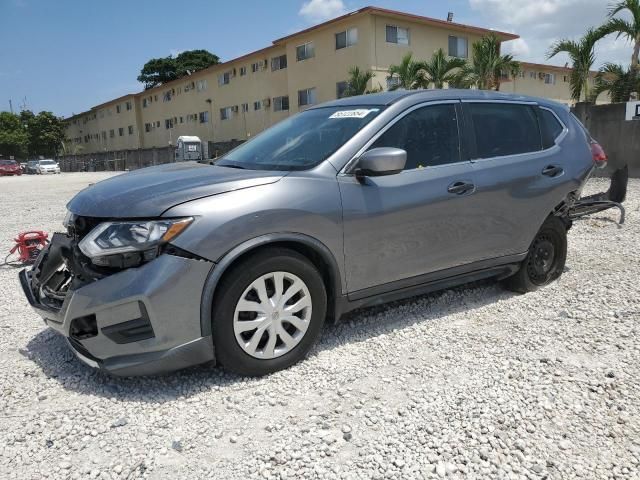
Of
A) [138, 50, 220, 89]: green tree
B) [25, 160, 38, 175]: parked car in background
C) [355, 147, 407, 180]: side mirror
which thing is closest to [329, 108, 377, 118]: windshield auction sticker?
[355, 147, 407, 180]: side mirror

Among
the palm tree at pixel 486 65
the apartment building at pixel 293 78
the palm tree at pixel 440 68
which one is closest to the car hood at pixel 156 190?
the palm tree at pixel 486 65

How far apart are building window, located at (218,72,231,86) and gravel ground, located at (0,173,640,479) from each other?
123 feet

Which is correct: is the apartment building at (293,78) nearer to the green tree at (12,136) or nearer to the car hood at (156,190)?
the car hood at (156,190)

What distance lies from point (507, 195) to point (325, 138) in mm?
1567

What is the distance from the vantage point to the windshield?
342cm

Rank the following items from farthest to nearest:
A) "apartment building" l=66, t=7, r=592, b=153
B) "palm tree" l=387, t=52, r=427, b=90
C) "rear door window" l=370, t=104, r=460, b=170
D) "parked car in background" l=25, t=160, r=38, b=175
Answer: "parked car in background" l=25, t=160, r=38, b=175 < "apartment building" l=66, t=7, r=592, b=153 < "palm tree" l=387, t=52, r=427, b=90 < "rear door window" l=370, t=104, r=460, b=170

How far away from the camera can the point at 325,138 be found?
355 cm

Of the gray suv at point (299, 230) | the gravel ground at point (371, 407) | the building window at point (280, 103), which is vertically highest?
the building window at point (280, 103)

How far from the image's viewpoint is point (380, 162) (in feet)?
10.3

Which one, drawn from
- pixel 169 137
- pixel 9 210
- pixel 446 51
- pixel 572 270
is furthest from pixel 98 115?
pixel 572 270

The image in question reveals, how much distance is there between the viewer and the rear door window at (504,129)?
3.99 metres

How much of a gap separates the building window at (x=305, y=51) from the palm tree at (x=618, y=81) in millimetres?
16846

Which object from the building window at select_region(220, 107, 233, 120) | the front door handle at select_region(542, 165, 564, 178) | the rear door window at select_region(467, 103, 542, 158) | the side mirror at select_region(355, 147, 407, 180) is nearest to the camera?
the side mirror at select_region(355, 147, 407, 180)

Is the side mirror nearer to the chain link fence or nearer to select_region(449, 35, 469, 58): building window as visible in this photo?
the chain link fence
